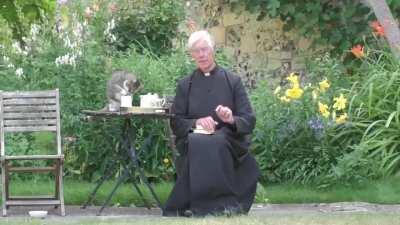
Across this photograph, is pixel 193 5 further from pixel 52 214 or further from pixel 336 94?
pixel 52 214

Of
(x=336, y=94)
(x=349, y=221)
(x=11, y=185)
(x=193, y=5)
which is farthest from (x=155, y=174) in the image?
(x=193, y=5)

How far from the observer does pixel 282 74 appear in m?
11.5

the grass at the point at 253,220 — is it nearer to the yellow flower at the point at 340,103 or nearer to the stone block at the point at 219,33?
the yellow flower at the point at 340,103

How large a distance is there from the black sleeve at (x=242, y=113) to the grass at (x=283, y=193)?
1157mm

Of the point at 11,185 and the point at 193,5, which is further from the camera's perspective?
the point at 193,5

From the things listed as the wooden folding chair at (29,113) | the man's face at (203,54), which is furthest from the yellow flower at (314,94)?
the wooden folding chair at (29,113)

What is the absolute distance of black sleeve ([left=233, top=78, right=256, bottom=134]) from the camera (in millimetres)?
7277

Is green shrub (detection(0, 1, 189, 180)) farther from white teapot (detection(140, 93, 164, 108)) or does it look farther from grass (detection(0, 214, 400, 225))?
grass (detection(0, 214, 400, 225))

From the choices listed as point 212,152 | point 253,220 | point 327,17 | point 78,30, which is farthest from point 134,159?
point 327,17

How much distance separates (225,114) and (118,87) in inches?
46.2

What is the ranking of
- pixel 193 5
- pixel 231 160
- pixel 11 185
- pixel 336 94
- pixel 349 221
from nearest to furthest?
pixel 349 221, pixel 231 160, pixel 11 185, pixel 336 94, pixel 193 5

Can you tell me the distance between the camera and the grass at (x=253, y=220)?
650 cm

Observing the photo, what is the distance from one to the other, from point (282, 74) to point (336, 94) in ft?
7.93

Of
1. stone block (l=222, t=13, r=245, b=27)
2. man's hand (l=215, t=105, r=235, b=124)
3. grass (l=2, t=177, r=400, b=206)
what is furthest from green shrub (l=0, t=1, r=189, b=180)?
stone block (l=222, t=13, r=245, b=27)
